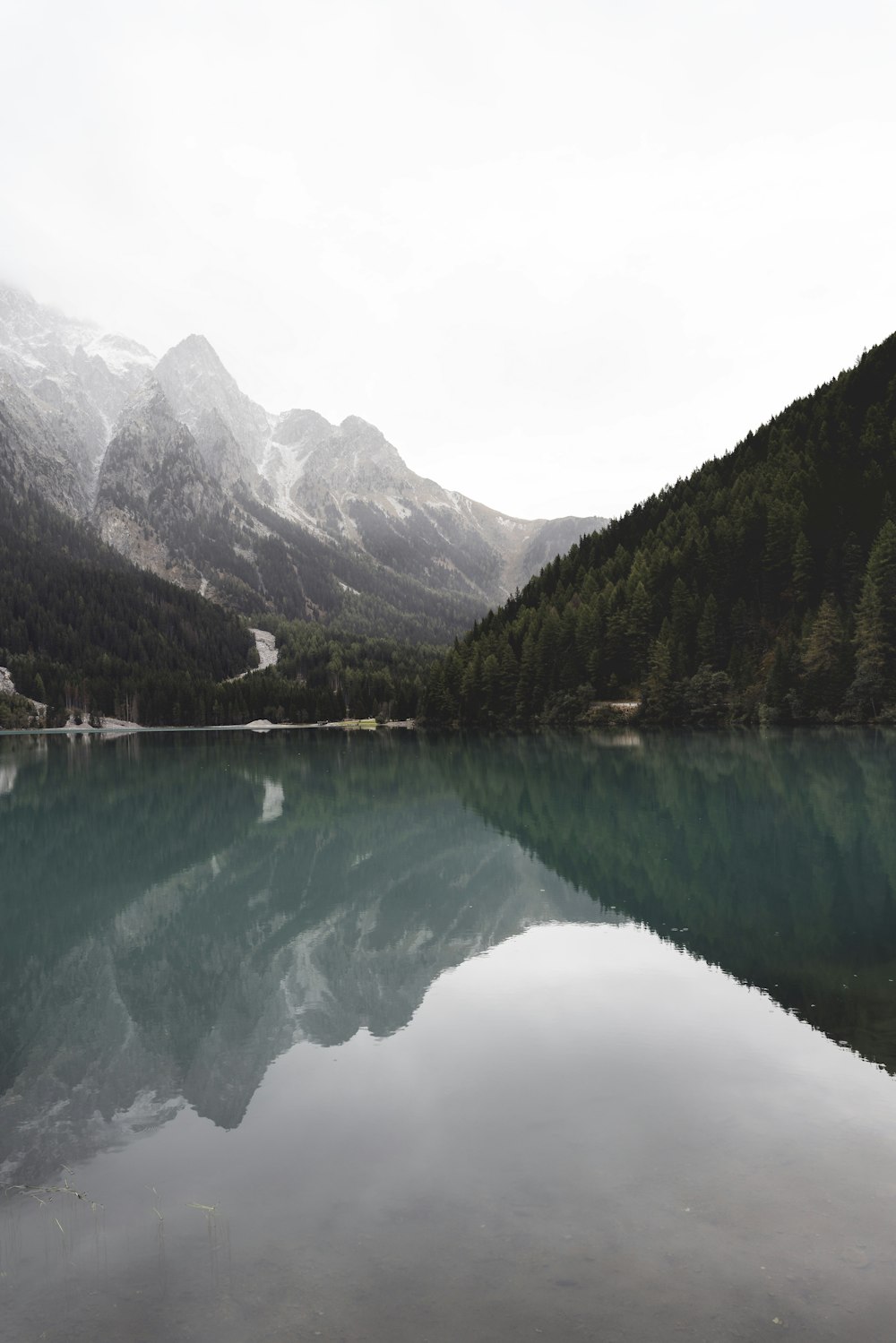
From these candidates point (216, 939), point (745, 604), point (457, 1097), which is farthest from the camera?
point (745, 604)

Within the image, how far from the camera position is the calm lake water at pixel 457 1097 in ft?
24.7

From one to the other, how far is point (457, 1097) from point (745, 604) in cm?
13571

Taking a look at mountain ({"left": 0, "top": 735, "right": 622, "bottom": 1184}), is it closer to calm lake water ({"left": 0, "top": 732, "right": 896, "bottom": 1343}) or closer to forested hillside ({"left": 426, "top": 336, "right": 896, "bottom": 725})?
calm lake water ({"left": 0, "top": 732, "right": 896, "bottom": 1343})

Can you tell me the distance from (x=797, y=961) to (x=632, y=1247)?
38.2ft

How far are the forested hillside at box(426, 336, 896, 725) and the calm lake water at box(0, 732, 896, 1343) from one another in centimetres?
9201

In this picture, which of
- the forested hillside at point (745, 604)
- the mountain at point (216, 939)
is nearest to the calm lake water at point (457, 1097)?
the mountain at point (216, 939)

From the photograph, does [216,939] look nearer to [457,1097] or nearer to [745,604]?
[457,1097]

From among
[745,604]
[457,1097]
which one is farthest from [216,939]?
[745,604]

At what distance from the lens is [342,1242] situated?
27.5ft

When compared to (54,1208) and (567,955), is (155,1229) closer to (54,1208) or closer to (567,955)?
(54,1208)

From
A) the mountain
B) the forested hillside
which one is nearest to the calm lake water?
the mountain

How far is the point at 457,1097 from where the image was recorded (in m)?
12.2

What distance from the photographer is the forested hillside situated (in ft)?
381

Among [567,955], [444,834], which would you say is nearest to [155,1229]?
[567,955]
